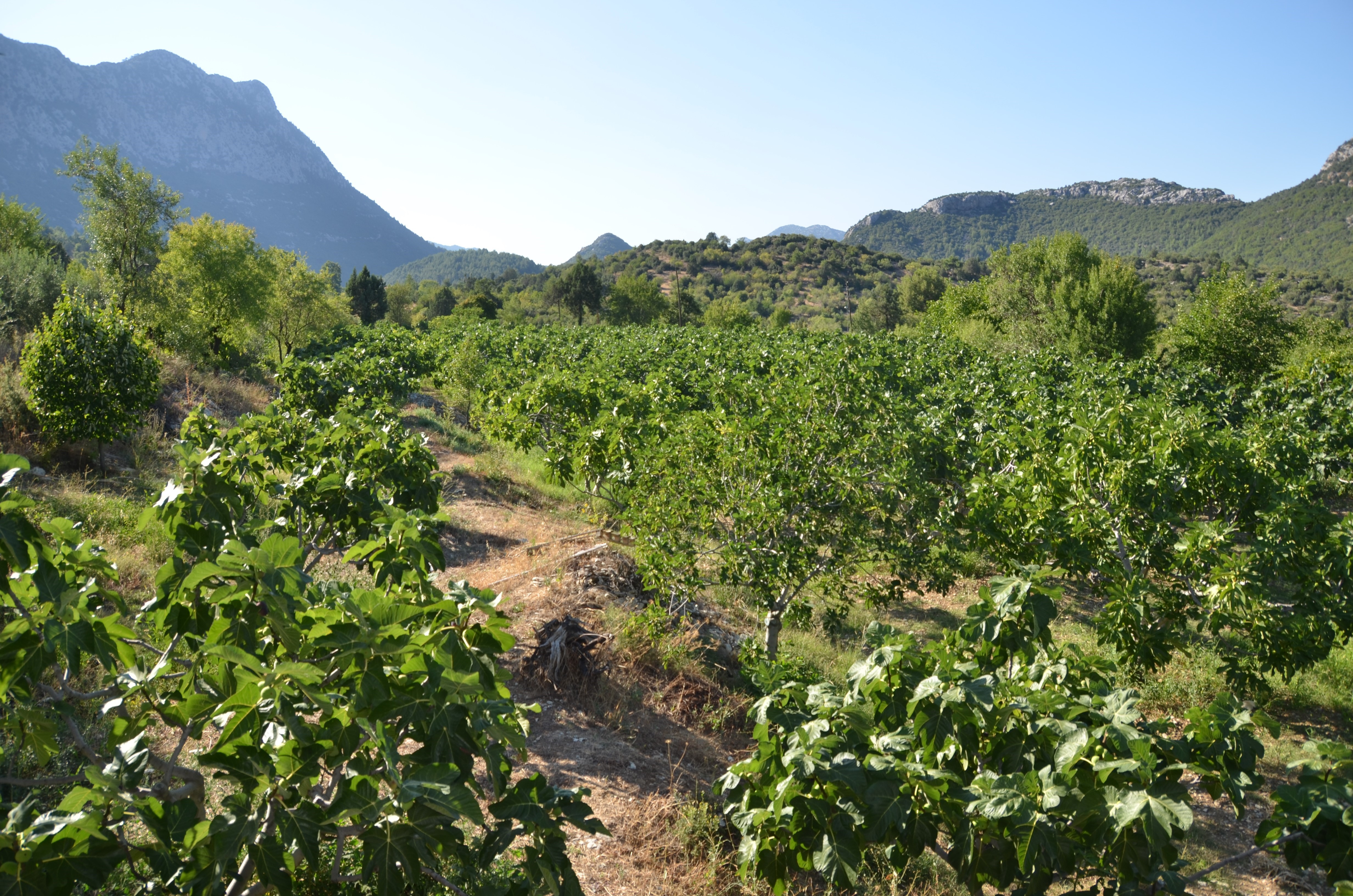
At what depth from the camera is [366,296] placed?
61.8 meters

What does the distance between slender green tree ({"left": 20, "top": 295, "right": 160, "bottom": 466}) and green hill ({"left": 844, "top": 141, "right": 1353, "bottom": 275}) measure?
57.8m

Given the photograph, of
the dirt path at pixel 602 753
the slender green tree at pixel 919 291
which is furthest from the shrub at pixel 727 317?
the dirt path at pixel 602 753

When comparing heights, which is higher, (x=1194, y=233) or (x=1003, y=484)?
(x=1194, y=233)

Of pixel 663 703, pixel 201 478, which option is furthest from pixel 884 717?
pixel 663 703

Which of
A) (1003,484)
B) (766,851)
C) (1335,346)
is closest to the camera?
(766,851)

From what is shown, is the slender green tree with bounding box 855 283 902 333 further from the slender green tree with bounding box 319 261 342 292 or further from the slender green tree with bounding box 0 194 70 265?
the slender green tree with bounding box 0 194 70 265

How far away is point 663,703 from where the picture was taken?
6973mm

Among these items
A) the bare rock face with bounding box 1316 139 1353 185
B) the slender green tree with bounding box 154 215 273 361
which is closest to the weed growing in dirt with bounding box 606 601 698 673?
the slender green tree with bounding box 154 215 273 361

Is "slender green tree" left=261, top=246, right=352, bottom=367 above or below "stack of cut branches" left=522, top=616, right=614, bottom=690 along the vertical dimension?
above

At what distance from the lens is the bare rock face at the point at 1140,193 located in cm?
14938

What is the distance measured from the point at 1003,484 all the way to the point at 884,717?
18.7 feet

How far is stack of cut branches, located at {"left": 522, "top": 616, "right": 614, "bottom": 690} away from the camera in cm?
688

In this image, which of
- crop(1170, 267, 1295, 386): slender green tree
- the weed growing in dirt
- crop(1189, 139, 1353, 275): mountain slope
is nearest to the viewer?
the weed growing in dirt

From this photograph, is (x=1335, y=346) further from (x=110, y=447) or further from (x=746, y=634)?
(x=110, y=447)
